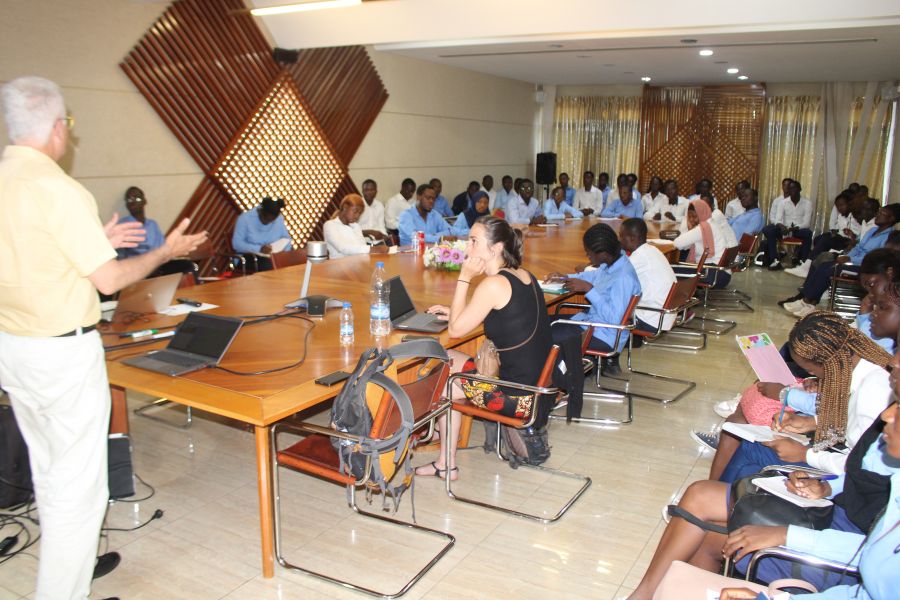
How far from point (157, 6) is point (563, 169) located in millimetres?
9286

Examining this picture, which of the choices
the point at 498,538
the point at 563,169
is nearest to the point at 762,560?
the point at 498,538

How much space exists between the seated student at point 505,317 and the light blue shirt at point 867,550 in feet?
4.82

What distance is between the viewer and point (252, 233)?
6.88 meters

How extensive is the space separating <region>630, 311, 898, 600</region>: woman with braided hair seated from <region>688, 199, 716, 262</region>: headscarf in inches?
161

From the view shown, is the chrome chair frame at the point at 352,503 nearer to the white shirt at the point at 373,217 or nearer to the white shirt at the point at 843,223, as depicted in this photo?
the white shirt at the point at 373,217

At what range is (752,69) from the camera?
10750 millimetres

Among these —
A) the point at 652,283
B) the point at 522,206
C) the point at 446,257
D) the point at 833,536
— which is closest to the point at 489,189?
the point at 522,206

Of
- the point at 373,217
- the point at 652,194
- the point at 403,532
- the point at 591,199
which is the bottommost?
the point at 403,532

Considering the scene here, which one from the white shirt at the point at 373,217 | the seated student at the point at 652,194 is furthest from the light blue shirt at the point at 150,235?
the seated student at the point at 652,194

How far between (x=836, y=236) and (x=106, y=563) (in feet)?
31.5

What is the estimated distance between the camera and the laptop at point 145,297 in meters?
3.47

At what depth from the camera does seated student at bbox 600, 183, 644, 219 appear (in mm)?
10547

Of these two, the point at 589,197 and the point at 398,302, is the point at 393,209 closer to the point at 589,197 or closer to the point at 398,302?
the point at 589,197

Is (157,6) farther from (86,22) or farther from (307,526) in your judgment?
(307,526)
